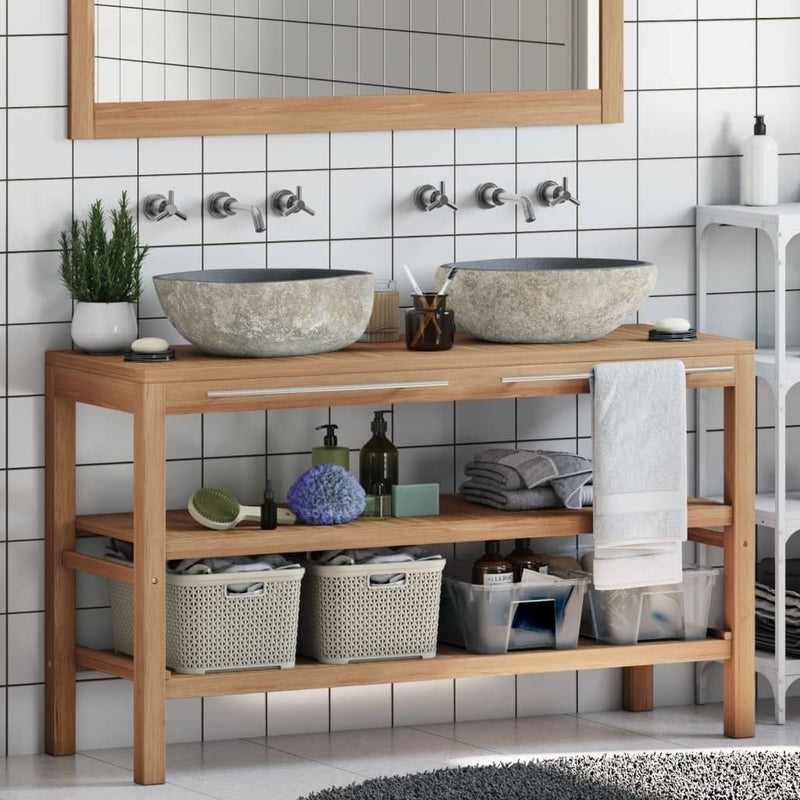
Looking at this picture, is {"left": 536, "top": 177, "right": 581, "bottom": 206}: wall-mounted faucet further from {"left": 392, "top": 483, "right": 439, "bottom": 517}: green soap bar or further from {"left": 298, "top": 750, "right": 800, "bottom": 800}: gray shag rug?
{"left": 298, "top": 750, "right": 800, "bottom": 800}: gray shag rug

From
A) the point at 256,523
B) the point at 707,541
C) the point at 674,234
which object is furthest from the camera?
the point at 674,234

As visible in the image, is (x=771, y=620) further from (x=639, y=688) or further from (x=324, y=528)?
(x=324, y=528)

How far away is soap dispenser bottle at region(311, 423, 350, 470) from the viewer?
3.95m

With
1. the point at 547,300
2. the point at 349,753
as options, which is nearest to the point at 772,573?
the point at 547,300

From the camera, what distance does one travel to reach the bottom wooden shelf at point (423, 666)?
3.67m

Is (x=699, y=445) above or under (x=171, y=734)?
above

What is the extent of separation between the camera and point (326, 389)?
3.62 metres

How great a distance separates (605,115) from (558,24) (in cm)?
24

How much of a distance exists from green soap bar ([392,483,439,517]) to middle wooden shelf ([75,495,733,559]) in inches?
1.2

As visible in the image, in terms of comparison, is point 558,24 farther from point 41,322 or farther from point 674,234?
point 41,322

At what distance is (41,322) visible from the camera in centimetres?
387

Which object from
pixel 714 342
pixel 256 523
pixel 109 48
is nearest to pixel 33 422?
pixel 256 523

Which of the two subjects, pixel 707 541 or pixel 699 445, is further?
pixel 699 445

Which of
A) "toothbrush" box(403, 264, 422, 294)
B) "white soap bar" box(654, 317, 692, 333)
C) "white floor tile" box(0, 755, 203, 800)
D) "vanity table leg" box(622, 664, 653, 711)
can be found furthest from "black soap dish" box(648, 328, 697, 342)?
"white floor tile" box(0, 755, 203, 800)
